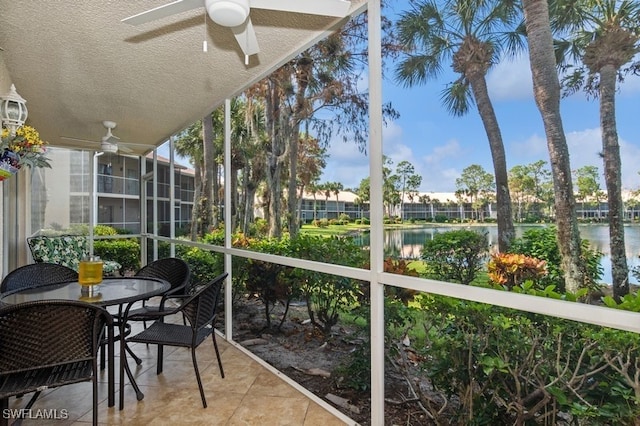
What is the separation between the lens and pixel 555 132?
53.3 inches

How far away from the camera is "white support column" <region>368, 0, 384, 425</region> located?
6.66ft

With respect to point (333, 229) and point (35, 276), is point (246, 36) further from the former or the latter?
point (35, 276)

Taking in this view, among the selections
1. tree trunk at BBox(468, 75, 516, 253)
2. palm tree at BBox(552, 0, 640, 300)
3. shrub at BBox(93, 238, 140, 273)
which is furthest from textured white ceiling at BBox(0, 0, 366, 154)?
shrub at BBox(93, 238, 140, 273)

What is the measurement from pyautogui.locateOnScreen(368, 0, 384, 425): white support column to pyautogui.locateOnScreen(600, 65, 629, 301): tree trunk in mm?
1057

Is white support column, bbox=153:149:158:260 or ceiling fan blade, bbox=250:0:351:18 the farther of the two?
white support column, bbox=153:149:158:260

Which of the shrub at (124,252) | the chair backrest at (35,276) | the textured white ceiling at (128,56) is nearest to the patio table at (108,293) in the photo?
the chair backrest at (35,276)

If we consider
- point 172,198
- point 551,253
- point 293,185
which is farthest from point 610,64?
point 172,198

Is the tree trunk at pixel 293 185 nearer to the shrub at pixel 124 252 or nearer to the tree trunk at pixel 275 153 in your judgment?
the tree trunk at pixel 275 153

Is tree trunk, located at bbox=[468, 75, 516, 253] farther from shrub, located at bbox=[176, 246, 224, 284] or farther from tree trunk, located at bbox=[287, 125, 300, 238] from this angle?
shrub, located at bbox=[176, 246, 224, 284]

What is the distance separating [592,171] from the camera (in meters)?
1.26

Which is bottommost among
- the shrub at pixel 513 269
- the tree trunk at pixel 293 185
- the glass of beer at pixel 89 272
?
the glass of beer at pixel 89 272

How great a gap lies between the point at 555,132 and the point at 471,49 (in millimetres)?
568

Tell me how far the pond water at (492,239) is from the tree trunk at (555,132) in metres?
0.06

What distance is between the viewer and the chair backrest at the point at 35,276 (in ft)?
9.76
